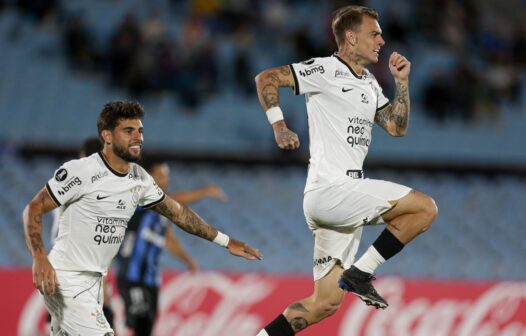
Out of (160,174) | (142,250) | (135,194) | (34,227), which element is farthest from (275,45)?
(34,227)

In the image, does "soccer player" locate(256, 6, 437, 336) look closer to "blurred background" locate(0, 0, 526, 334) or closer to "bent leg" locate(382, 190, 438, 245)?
"bent leg" locate(382, 190, 438, 245)

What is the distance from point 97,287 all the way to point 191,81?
7.63 metres

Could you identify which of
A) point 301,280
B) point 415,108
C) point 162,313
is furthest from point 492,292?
point 415,108

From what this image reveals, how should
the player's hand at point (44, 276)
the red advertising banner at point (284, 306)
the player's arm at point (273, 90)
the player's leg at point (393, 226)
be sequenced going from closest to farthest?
the player's hand at point (44, 276), the player's arm at point (273, 90), the player's leg at point (393, 226), the red advertising banner at point (284, 306)

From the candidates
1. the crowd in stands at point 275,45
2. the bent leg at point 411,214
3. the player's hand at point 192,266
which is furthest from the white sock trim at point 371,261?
the crowd in stands at point 275,45

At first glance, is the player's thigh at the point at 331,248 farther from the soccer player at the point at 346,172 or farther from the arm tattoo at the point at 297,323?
the arm tattoo at the point at 297,323

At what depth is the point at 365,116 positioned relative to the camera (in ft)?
18.9

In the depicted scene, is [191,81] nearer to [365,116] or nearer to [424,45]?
[424,45]

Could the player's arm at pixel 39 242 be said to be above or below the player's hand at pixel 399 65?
below

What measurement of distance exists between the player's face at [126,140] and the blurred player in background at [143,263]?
8.46 feet

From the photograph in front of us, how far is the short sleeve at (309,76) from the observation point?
5641mm

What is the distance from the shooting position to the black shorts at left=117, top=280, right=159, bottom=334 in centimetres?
802

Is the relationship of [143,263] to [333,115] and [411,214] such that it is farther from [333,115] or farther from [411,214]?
[411,214]

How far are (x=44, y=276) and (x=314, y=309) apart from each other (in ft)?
5.50
